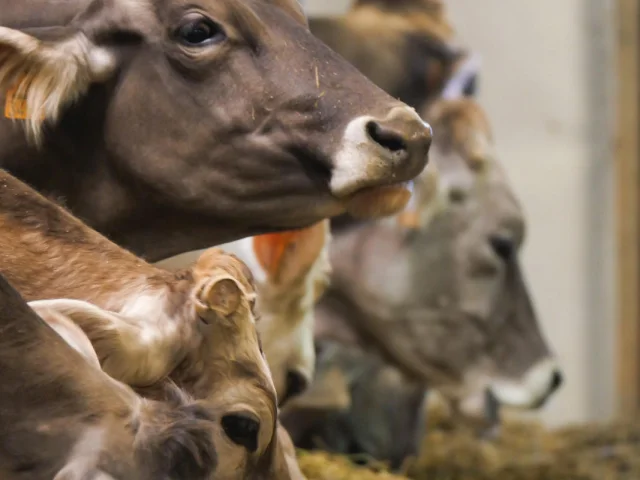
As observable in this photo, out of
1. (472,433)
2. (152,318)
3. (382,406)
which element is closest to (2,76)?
(152,318)

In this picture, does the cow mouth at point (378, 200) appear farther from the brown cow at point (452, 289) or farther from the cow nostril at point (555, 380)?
the cow nostril at point (555, 380)

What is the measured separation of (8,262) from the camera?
31.6 inches

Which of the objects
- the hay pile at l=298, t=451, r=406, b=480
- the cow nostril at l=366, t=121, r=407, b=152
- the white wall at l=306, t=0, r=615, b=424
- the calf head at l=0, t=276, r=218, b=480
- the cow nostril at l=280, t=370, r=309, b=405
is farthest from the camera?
the white wall at l=306, t=0, r=615, b=424

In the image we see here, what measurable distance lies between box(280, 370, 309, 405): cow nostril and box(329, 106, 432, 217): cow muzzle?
1.97 feet

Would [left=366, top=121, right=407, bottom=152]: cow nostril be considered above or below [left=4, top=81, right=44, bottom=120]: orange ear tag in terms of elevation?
above

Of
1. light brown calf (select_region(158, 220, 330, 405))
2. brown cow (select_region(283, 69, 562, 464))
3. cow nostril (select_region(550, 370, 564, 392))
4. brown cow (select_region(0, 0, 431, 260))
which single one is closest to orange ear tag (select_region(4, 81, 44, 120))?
brown cow (select_region(0, 0, 431, 260))

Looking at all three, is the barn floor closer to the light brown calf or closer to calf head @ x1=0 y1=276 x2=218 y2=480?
the light brown calf

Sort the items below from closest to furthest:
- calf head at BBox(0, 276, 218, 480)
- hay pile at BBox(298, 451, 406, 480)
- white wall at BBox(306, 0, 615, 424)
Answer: calf head at BBox(0, 276, 218, 480) → hay pile at BBox(298, 451, 406, 480) → white wall at BBox(306, 0, 615, 424)

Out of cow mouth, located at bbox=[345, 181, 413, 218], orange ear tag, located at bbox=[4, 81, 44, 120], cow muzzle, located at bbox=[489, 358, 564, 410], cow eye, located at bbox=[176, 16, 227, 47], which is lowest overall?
cow muzzle, located at bbox=[489, 358, 564, 410]

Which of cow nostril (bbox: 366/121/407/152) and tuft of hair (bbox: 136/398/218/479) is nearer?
tuft of hair (bbox: 136/398/218/479)

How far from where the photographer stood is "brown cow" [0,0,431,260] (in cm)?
116

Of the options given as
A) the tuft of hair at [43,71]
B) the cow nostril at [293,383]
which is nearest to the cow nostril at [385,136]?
the tuft of hair at [43,71]

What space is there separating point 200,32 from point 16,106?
221 millimetres

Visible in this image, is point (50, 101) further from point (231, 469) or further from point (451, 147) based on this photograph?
point (451, 147)
